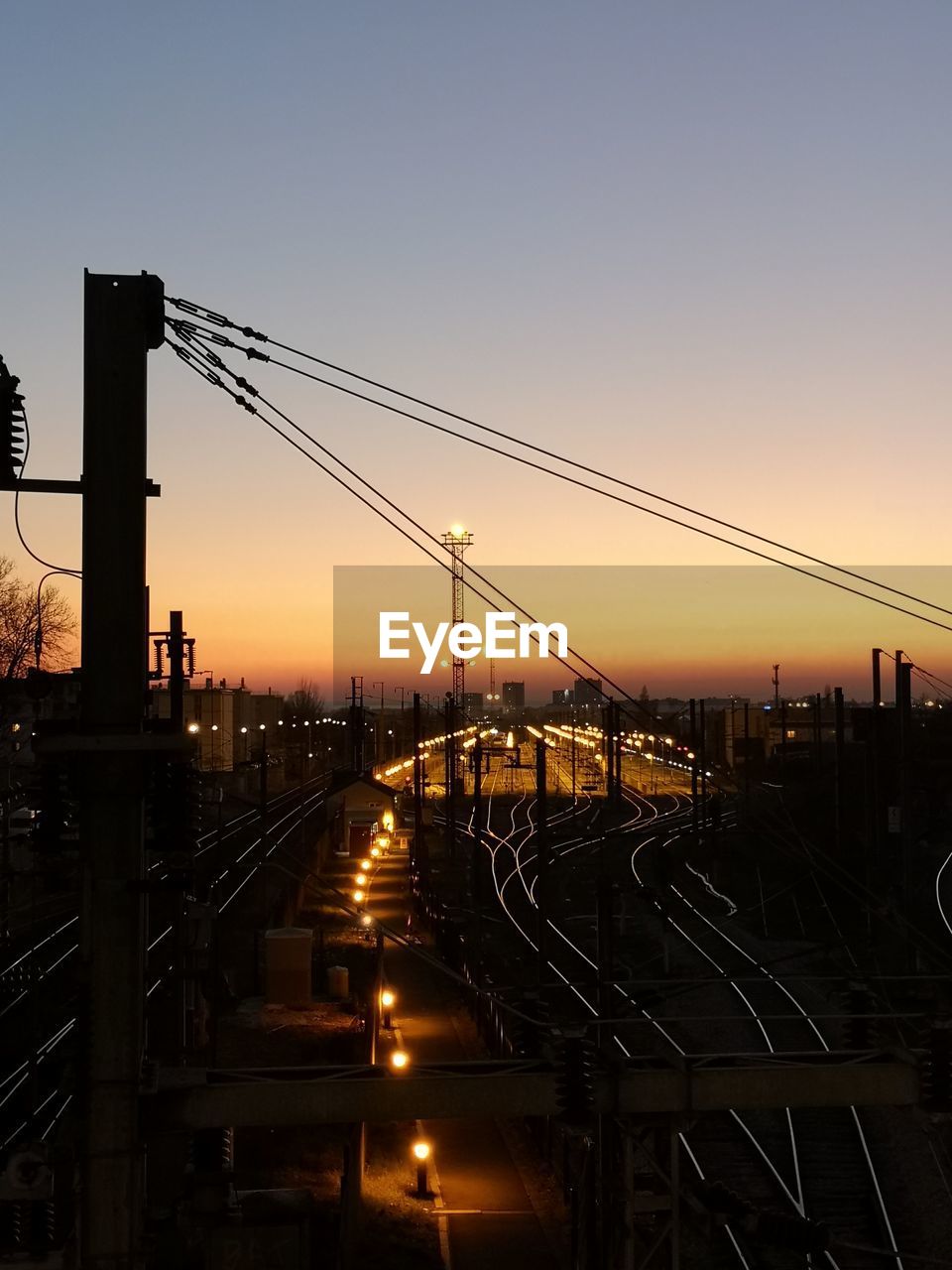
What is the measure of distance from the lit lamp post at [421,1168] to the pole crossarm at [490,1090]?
6410 millimetres

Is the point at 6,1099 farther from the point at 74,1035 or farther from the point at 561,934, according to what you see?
the point at 561,934

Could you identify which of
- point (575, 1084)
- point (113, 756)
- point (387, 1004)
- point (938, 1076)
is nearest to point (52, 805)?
point (113, 756)

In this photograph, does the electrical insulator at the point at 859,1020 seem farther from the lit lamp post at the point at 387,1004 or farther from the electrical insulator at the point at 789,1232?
the lit lamp post at the point at 387,1004

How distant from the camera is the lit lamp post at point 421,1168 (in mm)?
13953

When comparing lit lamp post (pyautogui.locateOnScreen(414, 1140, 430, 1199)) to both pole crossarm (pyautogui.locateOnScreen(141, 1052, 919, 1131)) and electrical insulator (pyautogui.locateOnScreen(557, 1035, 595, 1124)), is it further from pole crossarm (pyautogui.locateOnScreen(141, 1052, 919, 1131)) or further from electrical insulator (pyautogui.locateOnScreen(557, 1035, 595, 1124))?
electrical insulator (pyautogui.locateOnScreen(557, 1035, 595, 1124))

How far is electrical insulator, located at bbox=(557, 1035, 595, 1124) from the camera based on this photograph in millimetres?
7801

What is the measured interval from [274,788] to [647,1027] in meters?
53.9

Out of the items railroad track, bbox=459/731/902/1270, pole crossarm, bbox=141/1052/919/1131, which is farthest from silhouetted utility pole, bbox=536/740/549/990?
pole crossarm, bbox=141/1052/919/1131

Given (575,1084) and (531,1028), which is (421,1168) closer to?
(531,1028)

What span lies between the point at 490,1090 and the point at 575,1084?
1.72 feet

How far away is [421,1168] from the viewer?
14.1 m

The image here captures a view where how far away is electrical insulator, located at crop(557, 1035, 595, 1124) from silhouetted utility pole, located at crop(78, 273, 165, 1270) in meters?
2.47

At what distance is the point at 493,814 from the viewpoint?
61.4m

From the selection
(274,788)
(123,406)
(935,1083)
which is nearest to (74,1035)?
(123,406)
